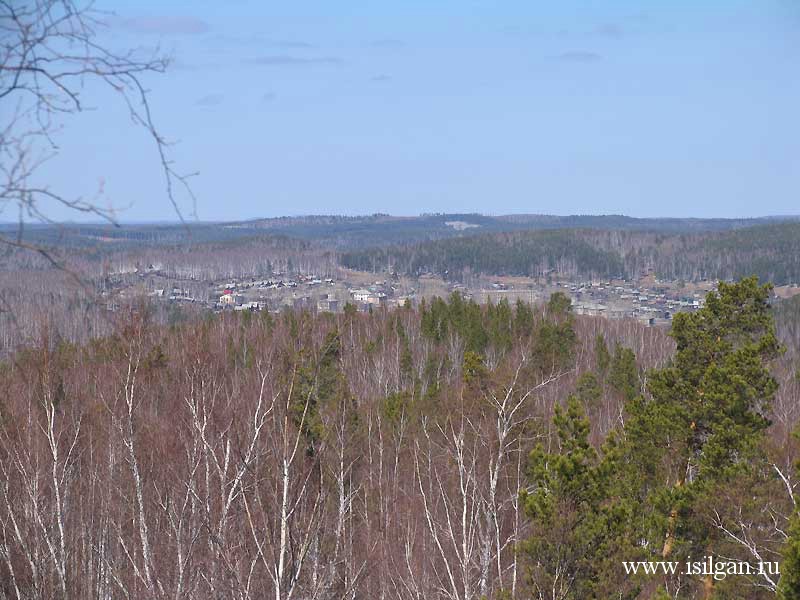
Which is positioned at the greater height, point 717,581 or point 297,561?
point 297,561

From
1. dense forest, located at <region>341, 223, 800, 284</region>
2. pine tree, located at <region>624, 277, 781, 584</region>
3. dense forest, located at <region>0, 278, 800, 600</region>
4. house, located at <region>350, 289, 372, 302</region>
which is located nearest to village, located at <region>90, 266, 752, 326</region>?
house, located at <region>350, 289, 372, 302</region>

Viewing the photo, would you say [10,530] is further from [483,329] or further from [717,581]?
[483,329]

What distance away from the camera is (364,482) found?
81.0 feet

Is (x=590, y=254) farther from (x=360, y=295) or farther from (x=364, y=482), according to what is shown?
(x=364, y=482)

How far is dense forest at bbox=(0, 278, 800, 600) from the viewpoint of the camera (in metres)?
9.73

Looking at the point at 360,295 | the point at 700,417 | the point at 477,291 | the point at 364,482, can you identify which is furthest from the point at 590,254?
the point at 700,417

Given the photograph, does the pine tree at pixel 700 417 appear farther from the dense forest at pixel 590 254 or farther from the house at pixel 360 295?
the dense forest at pixel 590 254

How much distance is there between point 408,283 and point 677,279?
173 feet

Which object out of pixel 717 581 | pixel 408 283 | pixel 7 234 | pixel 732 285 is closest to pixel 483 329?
pixel 732 285

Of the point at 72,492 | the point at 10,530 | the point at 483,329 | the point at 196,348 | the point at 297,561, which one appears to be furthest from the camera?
the point at 483,329

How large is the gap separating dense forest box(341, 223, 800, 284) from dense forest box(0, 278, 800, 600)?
144263 mm

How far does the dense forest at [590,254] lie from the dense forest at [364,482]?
144263 mm

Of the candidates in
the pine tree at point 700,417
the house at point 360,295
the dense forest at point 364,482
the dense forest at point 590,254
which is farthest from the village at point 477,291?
the pine tree at point 700,417

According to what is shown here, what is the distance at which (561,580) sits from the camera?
10.9 m
